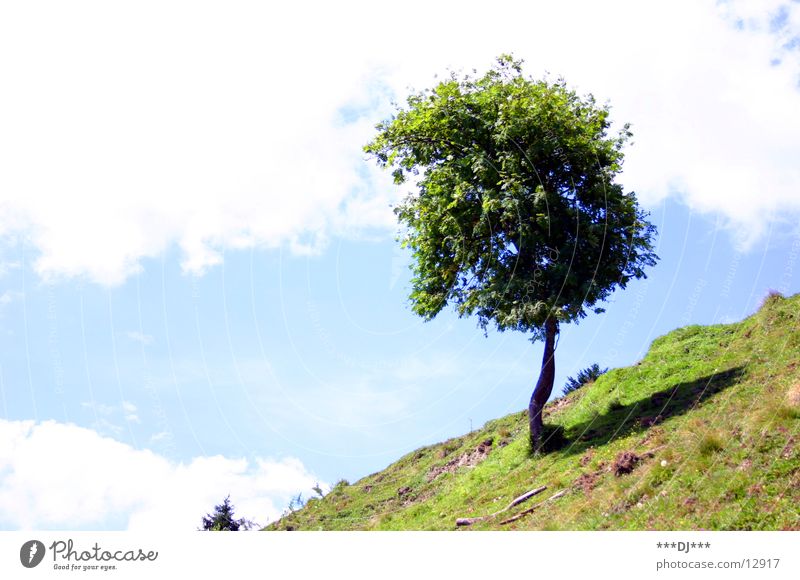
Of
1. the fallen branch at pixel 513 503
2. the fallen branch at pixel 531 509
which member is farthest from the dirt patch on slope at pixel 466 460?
the fallen branch at pixel 531 509

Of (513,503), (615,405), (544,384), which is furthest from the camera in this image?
(615,405)

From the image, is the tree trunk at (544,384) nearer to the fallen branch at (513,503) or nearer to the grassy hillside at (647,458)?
the grassy hillside at (647,458)

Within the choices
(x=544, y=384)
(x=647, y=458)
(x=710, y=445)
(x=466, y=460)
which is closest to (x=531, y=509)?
(x=647, y=458)

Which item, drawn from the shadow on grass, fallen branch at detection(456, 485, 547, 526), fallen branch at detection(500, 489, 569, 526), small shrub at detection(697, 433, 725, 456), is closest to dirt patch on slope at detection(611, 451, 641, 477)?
A: fallen branch at detection(500, 489, 569, 526)

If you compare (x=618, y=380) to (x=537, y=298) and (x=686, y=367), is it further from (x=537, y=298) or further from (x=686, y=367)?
(x=537, y=298)

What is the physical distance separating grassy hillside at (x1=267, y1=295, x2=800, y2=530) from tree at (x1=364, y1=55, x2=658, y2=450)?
3678mm

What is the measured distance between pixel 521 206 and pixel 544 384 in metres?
7.62

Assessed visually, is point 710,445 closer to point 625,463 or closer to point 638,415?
point 625,463

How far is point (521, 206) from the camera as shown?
26.2m

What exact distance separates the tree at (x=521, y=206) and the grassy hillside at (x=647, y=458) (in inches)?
145

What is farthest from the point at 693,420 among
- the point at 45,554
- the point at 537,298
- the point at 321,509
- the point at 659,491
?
the point at 321,509

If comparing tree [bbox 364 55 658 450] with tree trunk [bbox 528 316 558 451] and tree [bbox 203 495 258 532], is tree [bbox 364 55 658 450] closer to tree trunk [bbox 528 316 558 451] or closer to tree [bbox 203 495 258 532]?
tree trunk [bbox 528 316 558 451]

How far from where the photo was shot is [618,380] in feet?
102

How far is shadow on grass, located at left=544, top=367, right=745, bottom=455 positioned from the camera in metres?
23.3
